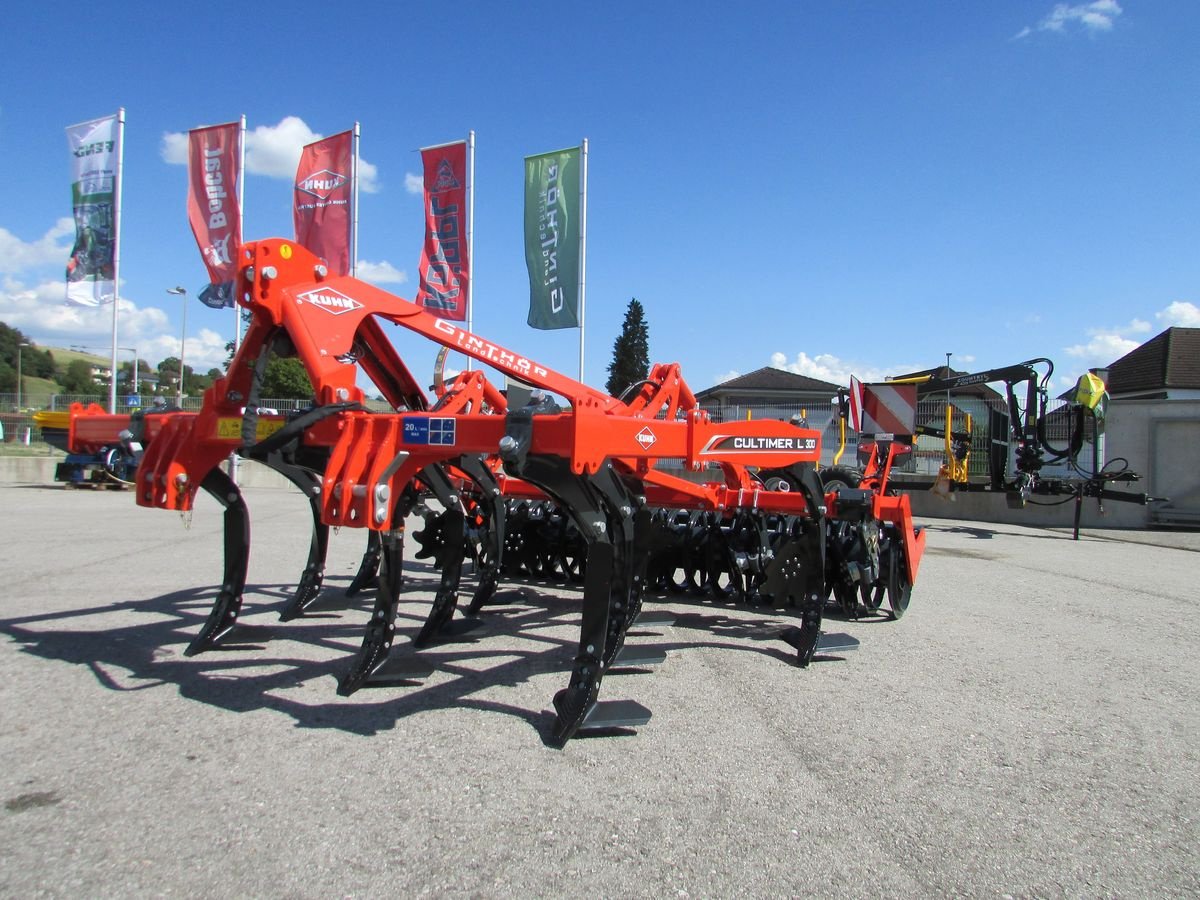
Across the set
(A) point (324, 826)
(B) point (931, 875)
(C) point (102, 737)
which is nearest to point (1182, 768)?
(B) point (931, 875)

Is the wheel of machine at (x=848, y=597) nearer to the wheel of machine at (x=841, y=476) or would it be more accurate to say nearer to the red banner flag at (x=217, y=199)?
the wheel of machine at (x=841, y=476)

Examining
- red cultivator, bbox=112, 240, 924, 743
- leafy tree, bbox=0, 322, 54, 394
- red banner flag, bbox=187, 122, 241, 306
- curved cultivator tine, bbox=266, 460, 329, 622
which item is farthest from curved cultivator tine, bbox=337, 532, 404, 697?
leafy tree, bbox=0, 322, 54, 394

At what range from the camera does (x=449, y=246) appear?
1641 cm

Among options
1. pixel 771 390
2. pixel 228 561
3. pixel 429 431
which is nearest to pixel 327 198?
pixel 228 561

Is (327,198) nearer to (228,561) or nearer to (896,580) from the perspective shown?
(228,561)

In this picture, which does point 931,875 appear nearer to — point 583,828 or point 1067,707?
point 583,828

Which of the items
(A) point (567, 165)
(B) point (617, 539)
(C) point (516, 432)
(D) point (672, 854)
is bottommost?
(D) point (672, 854)

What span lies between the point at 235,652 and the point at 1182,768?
5529mm

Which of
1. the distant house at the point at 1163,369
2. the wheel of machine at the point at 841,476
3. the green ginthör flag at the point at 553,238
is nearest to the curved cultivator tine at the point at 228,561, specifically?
the wheel of machine at the point at 841,476

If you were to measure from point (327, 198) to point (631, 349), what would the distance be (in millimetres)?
31352

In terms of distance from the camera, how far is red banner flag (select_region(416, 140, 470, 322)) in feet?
53.7

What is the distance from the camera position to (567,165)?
53.3ft

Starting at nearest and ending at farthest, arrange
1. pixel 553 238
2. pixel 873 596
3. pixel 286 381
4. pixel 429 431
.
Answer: pixel 429 431 < pixel 873 596 < pixel 553 238 < pixel 286 381

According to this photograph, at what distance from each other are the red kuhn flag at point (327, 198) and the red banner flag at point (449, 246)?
167 centimetres
